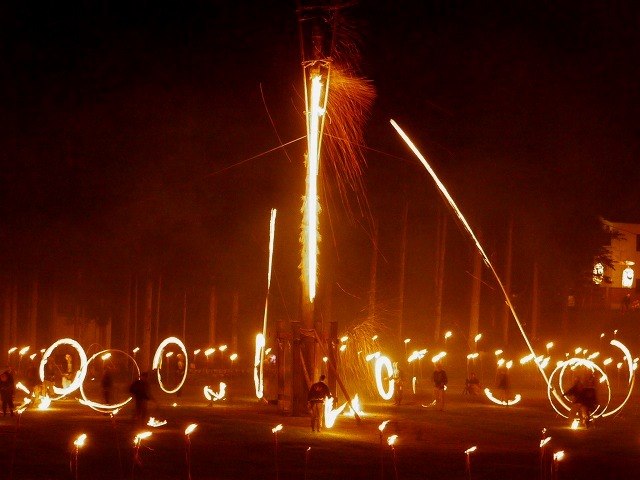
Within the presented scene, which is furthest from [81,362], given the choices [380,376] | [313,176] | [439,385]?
[439,385]

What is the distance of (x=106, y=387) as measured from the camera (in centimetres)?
3000

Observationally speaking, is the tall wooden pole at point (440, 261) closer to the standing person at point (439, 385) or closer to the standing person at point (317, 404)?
the standing person at point (439, 385)

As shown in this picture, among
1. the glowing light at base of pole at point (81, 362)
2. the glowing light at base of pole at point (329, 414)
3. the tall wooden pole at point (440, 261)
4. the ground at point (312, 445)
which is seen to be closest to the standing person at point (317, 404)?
the glowing light at base of pole at point (329, 414)

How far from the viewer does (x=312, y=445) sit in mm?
21062

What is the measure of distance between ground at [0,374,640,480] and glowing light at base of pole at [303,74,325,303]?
13.0 ft

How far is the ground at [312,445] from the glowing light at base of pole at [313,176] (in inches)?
156

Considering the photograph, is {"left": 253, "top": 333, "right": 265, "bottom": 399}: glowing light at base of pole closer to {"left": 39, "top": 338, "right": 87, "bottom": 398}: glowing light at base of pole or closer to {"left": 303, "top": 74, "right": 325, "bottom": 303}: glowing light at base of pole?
{"left": 39, "top": 338, "right": 87, "bottom": 398}: glowing light at base of pole

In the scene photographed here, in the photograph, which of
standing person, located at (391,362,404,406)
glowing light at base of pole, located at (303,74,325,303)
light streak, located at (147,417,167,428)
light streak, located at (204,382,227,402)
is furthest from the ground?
glowing light at base of pole, located at (303,74,325,303)

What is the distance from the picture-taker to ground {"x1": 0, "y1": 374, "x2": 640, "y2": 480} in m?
17.0

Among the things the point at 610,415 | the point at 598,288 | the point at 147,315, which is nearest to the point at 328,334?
the point at 610,415

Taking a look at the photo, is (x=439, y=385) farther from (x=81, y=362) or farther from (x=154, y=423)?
(x=81, y=362)

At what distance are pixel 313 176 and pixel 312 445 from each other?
872cm

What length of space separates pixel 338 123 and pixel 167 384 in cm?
2365

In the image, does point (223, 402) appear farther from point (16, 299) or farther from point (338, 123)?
point (16, 299)
